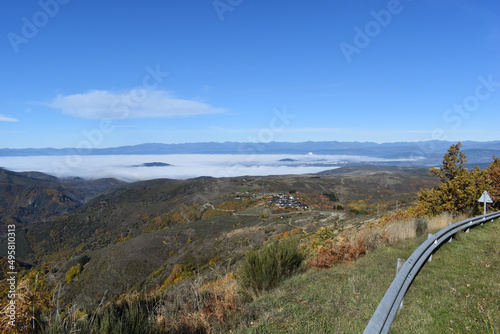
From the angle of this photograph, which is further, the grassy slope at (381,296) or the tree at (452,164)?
the tree at (452,164)

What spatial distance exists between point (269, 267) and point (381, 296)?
2704mm

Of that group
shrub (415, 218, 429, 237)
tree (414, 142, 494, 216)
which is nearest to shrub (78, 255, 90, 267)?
tree (414, 142, 494, 216)

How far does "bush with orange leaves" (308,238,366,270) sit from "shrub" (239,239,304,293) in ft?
1.65

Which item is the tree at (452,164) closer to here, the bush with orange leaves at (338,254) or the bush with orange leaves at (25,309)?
the bush with orange leaves at (338,254)

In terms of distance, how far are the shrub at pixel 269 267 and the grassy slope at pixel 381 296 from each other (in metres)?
0.44

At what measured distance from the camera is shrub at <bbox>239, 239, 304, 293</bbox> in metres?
6.84

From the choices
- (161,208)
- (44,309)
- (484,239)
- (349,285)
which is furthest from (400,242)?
(161,208)

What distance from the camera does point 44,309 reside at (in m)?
4.02

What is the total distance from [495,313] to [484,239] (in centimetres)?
646

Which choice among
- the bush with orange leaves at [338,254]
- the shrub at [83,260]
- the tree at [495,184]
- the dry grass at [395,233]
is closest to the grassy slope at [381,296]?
the bush with orange leaves at [338,254]

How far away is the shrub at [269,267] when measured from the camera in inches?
269

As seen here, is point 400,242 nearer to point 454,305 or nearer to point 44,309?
point 454,305

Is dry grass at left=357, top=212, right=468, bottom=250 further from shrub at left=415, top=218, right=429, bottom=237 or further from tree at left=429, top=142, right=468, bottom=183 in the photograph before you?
tree at left=429, top=142, right=468, bottom=183

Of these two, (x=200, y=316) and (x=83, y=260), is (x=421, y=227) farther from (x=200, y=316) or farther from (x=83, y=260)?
(x=83, y=260)
